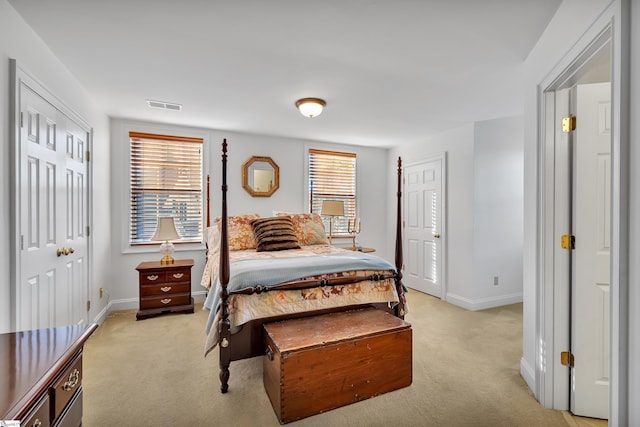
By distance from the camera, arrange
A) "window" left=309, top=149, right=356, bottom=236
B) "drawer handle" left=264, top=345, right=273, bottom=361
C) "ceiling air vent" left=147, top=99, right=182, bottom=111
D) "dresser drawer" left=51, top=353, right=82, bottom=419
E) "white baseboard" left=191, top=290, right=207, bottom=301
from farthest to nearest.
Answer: "window" left=309, top=149, right=356, bottom=236, "white baseboard" left=191, top=290, right=207, bottom=301, "ceiling air vent" left=147, top=99, right=182, bottom=111, "drawer handle" left=264, top=345, right=273, bottom=361, "dresser drawer" left=51, top=353, right=82, bottom=419

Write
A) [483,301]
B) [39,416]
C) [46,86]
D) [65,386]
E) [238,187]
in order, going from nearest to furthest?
[39,416], [65,386], [46,86], [483,301], [238,187]

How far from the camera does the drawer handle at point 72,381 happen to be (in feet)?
3.51

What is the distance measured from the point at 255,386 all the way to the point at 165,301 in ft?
6.48

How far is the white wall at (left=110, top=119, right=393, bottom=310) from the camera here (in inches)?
150

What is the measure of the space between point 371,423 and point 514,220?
3456 mm

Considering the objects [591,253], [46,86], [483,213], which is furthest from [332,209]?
[46,86]

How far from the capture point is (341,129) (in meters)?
4.24

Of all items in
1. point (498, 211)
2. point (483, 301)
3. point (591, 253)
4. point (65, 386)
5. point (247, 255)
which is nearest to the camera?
point (65, 386)

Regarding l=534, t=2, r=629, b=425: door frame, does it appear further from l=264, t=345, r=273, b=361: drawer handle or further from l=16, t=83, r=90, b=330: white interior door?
l=16, t=83, r=90, b=330: white interior door

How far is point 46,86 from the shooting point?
7.06 feet

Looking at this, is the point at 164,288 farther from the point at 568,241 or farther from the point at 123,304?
the point at 568,241

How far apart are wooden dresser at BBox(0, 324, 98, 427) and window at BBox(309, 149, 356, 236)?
384 cm

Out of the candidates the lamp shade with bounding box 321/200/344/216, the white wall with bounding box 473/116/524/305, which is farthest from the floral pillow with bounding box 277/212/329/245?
the white wall with bounding box 473/116/524/305

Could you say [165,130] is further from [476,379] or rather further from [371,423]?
[476,379]
